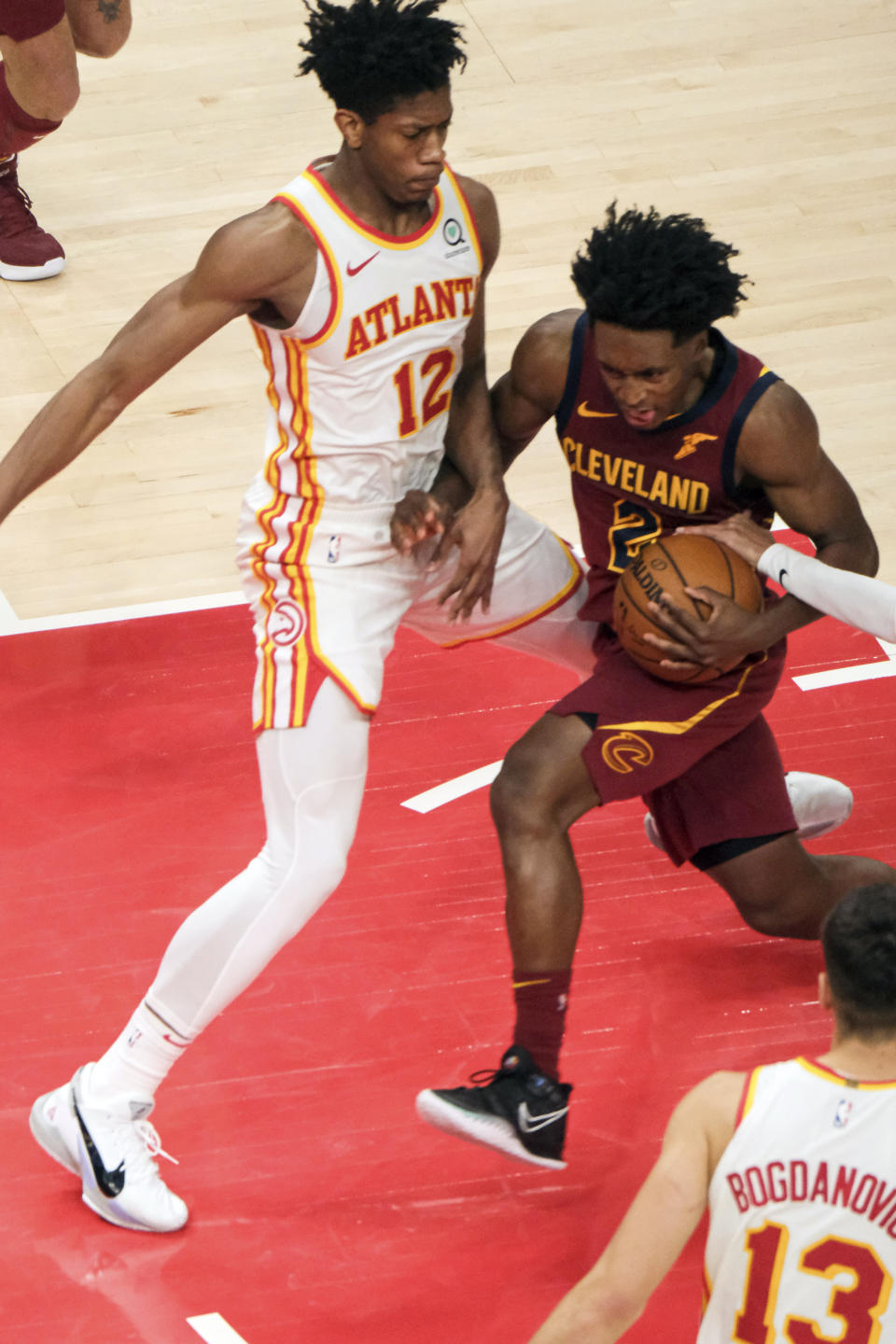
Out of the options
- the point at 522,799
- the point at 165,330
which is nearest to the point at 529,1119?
the point at 522,799

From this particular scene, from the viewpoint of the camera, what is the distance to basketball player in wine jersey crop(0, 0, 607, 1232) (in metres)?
3.62

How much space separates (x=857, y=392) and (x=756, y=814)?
3004 mm

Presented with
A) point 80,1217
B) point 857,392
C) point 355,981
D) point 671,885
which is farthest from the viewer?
point 857,392

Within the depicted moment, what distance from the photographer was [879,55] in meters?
8.64

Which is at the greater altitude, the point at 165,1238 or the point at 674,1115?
the point at 674,1115

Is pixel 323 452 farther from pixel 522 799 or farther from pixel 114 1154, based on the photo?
pixel 114 1154

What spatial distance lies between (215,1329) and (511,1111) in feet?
2.21

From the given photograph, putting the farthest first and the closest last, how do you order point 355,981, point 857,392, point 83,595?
point 857,392 → point 83,595 → point 355,981

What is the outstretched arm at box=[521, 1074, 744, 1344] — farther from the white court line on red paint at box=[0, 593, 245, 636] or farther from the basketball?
the white court line on red paint at box=[0, 593, 245, 636]

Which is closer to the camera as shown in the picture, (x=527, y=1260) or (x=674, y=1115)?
(x=674, y=1115)

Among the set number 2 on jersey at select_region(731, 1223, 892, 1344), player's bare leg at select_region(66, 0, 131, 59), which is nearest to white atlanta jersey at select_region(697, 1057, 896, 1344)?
number 2 on jersey at select_region(731, 1223, 892, 1344)

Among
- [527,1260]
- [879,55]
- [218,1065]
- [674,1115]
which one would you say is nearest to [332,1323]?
[527,1260]

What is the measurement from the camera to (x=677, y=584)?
12.5 feet

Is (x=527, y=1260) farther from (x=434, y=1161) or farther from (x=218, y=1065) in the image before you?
(x=218, y=1065)
